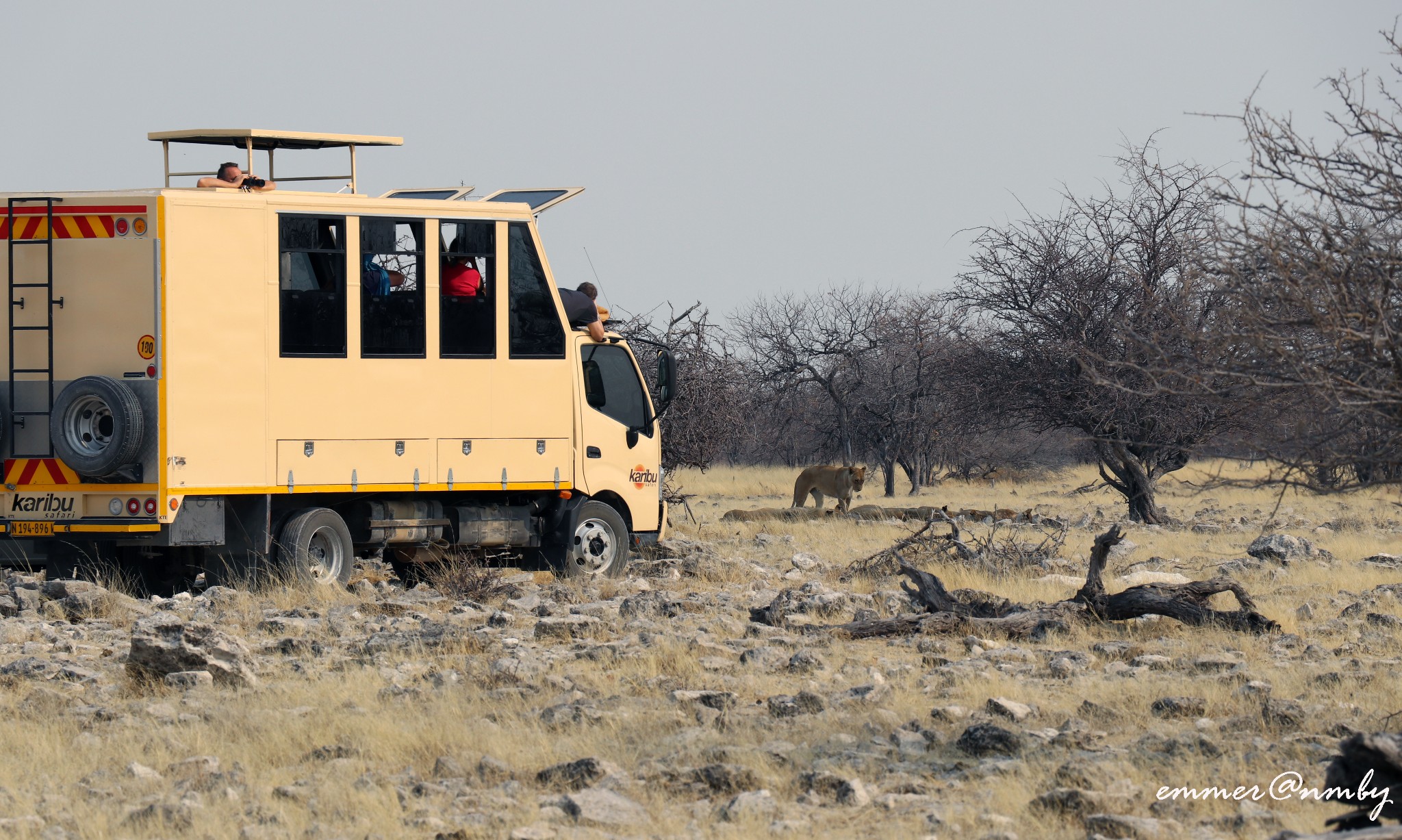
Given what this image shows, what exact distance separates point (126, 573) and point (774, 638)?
5.99 meters

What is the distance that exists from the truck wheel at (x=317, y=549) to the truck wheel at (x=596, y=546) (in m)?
2.01

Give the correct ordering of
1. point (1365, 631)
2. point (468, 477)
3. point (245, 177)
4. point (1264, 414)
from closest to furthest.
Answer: point (1264, 414) → point (1365, 631) → point (245, 177) → point (468, 477)

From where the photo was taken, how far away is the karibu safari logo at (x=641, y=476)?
1385cm

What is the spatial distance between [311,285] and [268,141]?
1.79 m

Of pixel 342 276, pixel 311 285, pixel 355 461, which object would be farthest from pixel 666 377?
pixel 311 285

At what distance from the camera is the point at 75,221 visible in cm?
1077

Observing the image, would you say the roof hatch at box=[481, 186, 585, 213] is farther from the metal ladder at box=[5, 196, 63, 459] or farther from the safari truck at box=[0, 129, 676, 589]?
the metal ladder at box=[5, 196, 63, 459]

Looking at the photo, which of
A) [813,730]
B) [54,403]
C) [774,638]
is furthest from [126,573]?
[813,730]

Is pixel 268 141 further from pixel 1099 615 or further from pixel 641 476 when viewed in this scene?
pixel 1099 615

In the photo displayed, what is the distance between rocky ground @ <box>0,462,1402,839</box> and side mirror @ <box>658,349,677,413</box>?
8.15 feet

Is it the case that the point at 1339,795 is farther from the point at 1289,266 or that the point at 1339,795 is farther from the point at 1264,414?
the point at 1264,414

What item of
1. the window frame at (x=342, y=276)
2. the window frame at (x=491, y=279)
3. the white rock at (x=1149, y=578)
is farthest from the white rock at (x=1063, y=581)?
the window frame at (x=342, y=276)

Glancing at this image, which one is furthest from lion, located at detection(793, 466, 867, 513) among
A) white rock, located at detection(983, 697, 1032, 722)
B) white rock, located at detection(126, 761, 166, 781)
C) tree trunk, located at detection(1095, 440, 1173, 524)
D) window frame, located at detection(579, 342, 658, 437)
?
white rock, located at detection(126, 761, 166, 781)

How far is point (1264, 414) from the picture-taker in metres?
8.88
